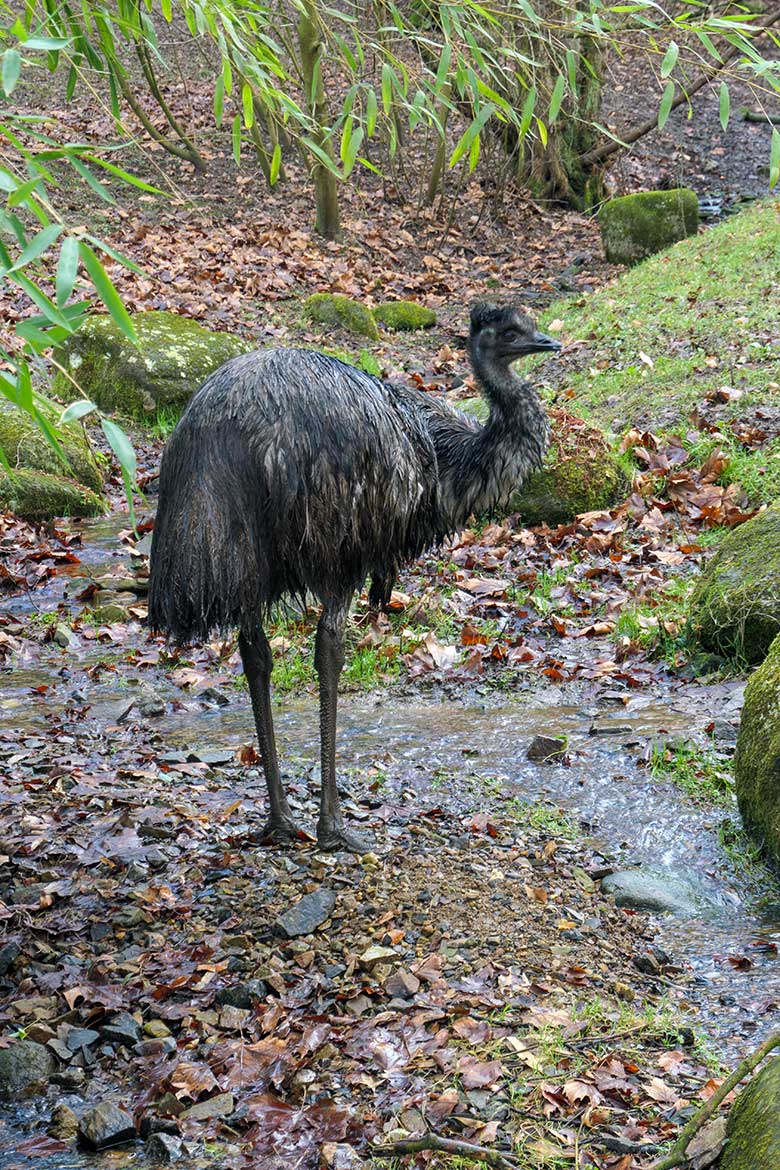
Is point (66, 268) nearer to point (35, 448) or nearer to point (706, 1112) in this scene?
point (706, 1112)

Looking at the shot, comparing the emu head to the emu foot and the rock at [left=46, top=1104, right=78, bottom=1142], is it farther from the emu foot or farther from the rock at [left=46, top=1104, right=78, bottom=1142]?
the rock at [left=46, top=1104, right=78, bottom=1142]

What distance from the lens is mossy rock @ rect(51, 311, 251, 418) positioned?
11656 millimetres

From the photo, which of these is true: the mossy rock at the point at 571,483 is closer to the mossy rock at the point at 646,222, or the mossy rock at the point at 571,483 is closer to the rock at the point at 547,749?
the rock at the point at 547,749

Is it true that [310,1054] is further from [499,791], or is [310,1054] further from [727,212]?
[727,212]

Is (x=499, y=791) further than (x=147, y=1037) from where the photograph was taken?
Yes

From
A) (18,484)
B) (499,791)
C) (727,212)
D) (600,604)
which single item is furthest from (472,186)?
(499,791)

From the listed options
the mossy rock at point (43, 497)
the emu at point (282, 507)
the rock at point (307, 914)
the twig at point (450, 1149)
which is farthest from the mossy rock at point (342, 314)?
the twig at point (450, 1149)

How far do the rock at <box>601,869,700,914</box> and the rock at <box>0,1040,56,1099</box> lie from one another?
217 centimetres

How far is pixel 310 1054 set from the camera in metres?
3.94

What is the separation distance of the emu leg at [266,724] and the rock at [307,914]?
1.67 ft

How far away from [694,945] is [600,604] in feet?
11.1

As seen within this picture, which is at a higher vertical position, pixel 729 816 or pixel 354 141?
pixel 354 141

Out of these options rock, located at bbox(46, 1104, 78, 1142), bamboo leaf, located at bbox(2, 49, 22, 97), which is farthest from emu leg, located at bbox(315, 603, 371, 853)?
bamboo leaf, located at bbox(2, 49, 22, 97)

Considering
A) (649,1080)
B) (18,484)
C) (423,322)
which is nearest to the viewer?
(649,1080)
